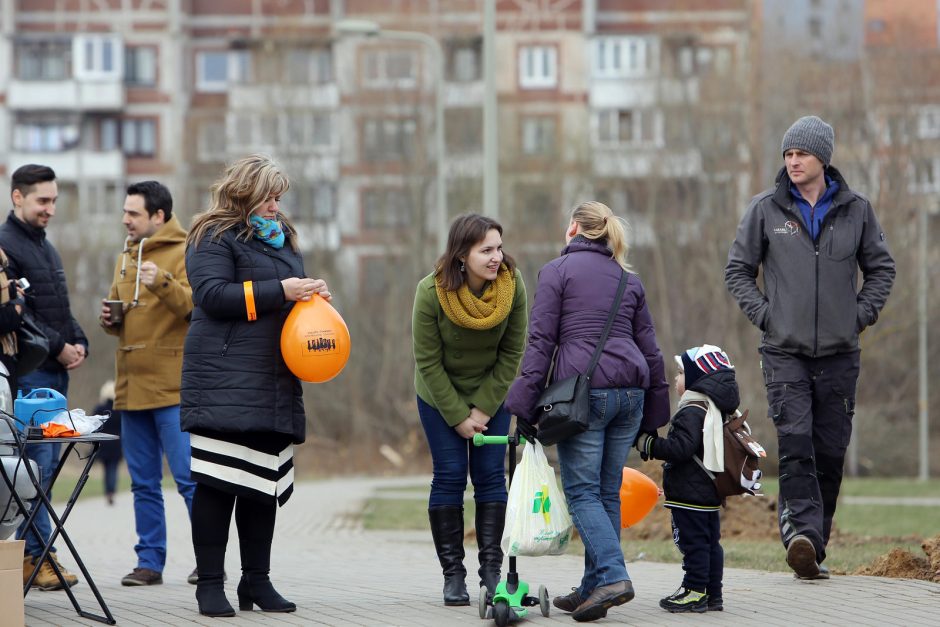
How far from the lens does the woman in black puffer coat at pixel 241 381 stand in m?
7.21

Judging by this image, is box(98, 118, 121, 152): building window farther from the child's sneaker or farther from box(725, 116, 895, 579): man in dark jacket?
the child's sneaker

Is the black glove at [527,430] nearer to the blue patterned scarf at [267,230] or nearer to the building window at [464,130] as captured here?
the blue patterned scarf at [267,230]

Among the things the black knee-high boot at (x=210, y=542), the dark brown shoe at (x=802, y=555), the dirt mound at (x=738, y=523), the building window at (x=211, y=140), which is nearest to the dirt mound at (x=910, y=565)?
the dark brown shoe at (x=802, y=555)

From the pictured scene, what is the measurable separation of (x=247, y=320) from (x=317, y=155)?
42.0 metres

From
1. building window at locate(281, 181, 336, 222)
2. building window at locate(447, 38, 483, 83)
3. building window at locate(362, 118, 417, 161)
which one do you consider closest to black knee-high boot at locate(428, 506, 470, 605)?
building window at locate(362, 118, 417, 161)

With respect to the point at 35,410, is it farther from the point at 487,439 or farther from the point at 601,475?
the point at 601,475

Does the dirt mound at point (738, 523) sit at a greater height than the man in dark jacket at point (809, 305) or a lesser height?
lesser

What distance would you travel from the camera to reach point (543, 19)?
6372 cm

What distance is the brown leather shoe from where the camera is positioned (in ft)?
22.6

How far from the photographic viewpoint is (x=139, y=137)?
67.7 metres

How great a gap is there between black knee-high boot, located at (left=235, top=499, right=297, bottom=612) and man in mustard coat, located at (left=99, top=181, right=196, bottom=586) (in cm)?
143

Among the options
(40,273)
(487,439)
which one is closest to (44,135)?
(40,273)

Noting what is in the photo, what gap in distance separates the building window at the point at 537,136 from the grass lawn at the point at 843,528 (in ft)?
61.7

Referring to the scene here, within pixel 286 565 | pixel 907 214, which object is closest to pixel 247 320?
pixel 286 565
